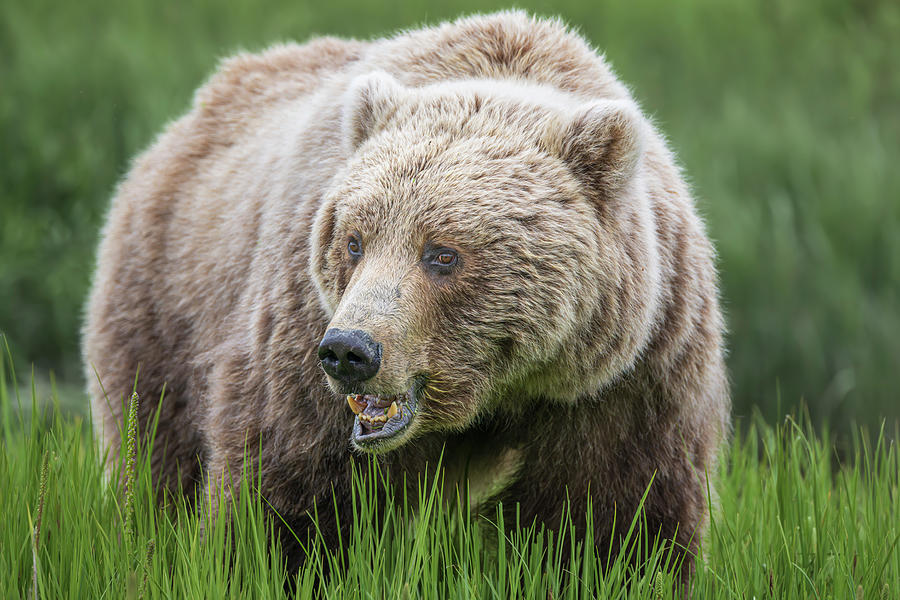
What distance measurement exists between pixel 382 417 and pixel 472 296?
0.48m

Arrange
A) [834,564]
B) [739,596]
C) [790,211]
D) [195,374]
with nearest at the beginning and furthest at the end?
[739,596] → [834,564] → [195,374] → [790,211]

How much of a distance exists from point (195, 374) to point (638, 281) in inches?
85.0

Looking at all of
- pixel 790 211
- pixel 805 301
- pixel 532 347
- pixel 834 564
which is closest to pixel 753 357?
pixel 805 301

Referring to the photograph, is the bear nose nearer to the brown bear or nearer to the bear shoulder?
the brown bear

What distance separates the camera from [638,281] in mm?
3836

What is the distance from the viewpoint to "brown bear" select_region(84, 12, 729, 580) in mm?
3574

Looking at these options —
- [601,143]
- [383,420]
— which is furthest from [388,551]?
[601,143]

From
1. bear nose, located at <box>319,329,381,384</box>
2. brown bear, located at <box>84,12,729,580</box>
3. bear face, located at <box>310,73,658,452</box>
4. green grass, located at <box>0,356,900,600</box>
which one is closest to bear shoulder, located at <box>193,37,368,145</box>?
brown bear, located at <box>84,12,729,580</box>

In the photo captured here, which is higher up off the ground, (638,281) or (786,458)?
(638,281)

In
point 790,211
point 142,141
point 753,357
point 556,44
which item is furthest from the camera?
point 142,141

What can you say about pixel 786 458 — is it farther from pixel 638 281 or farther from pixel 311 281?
pixel 311 281

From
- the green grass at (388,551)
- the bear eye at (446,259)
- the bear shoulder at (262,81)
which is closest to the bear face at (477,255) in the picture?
the bear eye at (446,259)

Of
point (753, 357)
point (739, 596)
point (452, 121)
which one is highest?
point (452, 121)

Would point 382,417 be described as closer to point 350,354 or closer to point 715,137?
point 350,354
